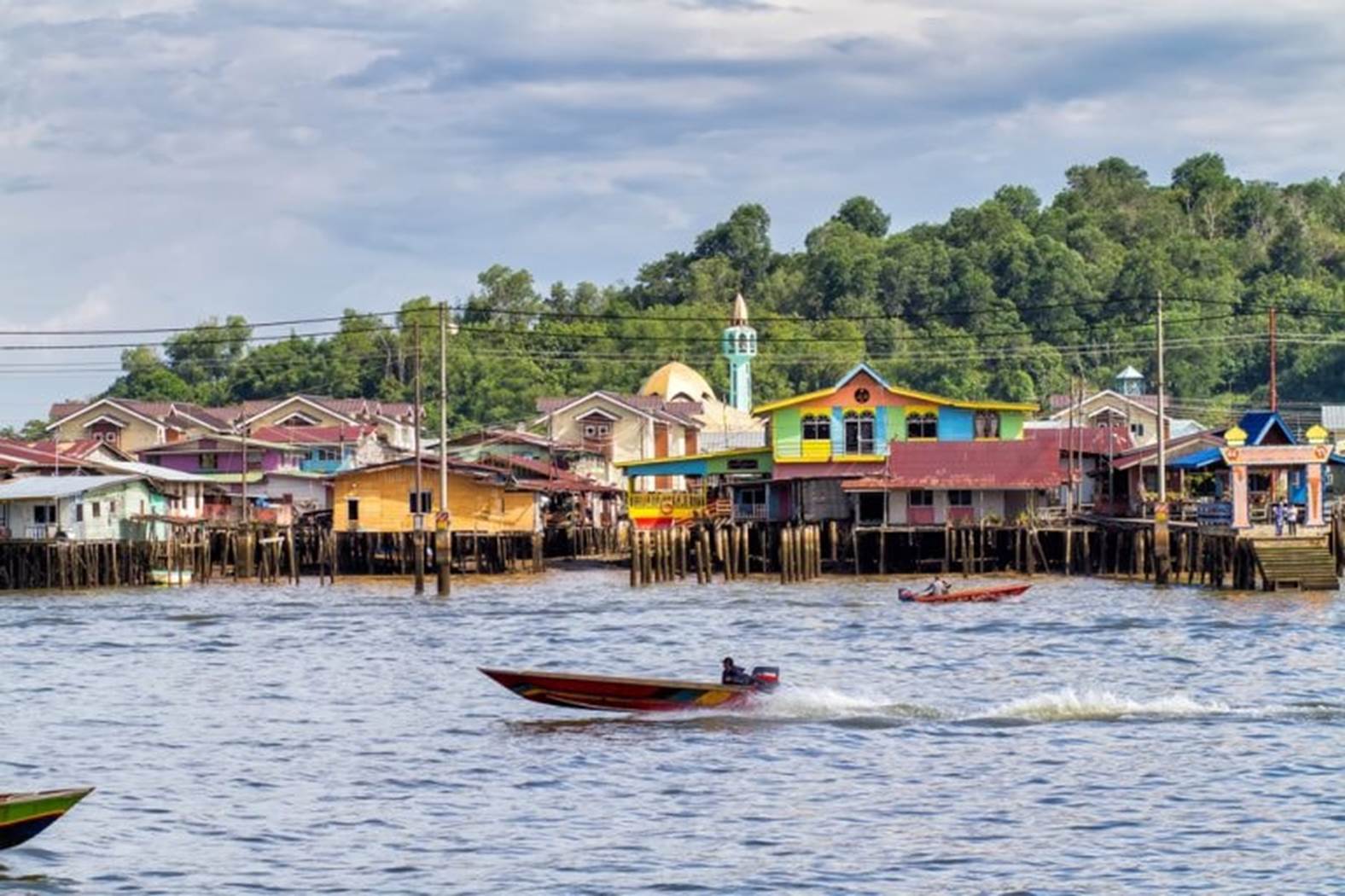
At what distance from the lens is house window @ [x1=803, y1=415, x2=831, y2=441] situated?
68375 mm

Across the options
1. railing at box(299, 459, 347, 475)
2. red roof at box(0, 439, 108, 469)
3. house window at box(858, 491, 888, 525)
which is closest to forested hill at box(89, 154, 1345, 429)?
railing at box(299, 459, 347, 475)

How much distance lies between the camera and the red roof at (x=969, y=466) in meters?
63.1

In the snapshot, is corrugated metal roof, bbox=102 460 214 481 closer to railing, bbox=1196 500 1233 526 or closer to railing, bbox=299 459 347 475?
railing, bbox=299 459 347 475

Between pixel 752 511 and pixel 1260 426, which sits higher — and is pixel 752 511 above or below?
below

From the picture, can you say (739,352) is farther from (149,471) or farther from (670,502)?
(149,471)

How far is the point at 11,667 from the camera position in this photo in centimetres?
3956

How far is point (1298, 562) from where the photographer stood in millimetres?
50656

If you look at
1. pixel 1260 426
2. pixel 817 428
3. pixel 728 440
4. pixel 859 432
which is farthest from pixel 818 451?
pixel 728 440

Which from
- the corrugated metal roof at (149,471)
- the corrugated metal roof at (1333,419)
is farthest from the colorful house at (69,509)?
the corrugated metal roof at (1333,419)

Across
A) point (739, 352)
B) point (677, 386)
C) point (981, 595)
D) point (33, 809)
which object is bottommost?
point (33, 809)

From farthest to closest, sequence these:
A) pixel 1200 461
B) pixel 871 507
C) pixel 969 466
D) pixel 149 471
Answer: pixel 149 471 < pixel 871 507 < pixel 1200 461 < pixel 969 466

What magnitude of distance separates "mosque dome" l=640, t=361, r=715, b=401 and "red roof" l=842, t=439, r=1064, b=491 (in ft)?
127

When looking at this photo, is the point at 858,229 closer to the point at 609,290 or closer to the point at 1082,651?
the point at 609,290

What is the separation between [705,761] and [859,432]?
42333mm
